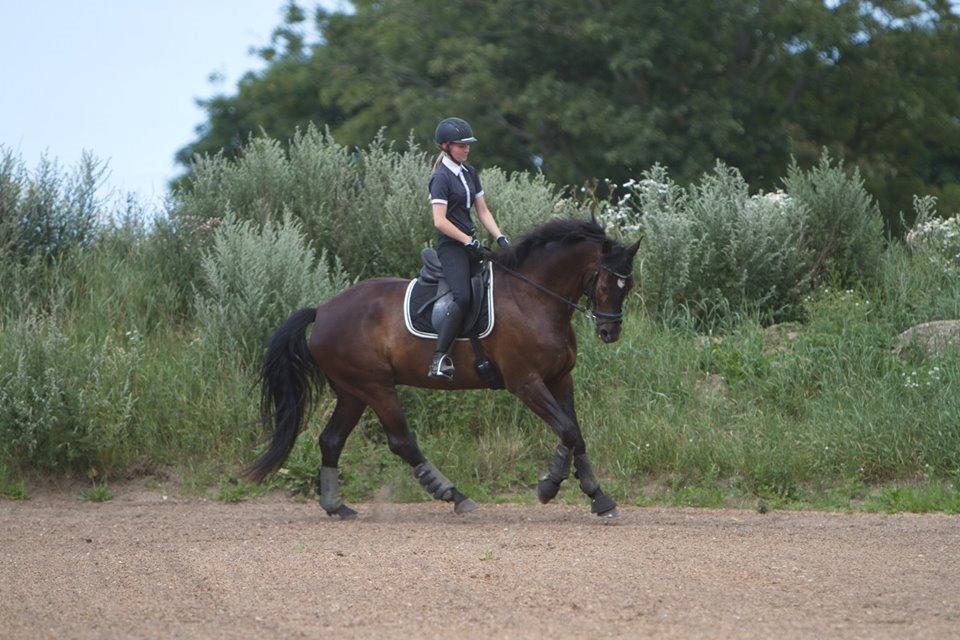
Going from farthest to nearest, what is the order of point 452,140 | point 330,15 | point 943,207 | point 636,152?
point 330,15 < point 943,207 < point 636,152 < point 452,140

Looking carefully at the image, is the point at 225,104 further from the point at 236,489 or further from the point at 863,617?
the point at 863,617

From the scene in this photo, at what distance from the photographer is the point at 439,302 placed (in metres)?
10.5

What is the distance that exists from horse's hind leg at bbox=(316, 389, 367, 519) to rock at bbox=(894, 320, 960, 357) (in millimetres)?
5778

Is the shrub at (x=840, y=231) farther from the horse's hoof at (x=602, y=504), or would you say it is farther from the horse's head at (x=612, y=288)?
the horse's hoof at (x=602, y=504)

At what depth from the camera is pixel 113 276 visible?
15727 mm

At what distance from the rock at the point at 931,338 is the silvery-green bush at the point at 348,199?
432cm

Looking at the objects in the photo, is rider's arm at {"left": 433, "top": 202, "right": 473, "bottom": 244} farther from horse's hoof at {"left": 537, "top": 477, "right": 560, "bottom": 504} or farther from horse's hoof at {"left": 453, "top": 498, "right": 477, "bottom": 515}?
horse's hoof at {"left": 453, "top": 498, "right": 477, "bottom": 515}

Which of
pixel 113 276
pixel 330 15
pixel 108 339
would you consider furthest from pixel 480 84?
pixel 108 339

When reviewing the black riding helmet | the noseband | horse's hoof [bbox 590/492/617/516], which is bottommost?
horse's hoof [bbox 590/492/617/516]

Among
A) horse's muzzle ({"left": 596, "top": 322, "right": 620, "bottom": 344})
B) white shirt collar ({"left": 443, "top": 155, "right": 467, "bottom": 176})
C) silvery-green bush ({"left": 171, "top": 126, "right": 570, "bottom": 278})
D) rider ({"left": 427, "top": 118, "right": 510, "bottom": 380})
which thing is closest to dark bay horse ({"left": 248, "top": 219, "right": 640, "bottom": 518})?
horse's muzzle ({"left": 596, "top": 322, "right": 620, "bottom": 344})

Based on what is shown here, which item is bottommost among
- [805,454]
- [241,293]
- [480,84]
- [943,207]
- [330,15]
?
[805,454]

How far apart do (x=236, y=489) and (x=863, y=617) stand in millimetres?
7450

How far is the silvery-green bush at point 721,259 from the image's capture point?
14945mm

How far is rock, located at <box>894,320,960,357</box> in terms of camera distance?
516 inches
